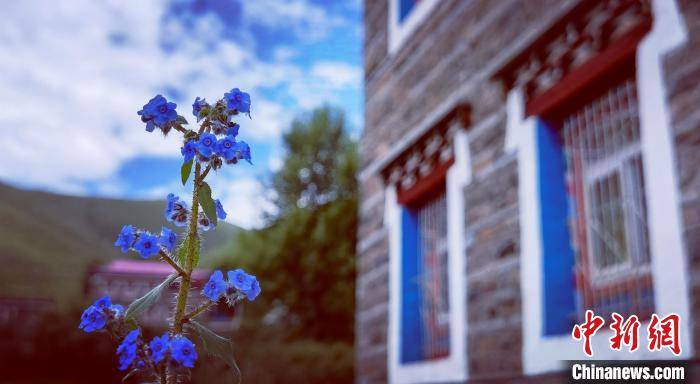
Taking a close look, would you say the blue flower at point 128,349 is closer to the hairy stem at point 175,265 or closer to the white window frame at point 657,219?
the hairy stem at point 175,265

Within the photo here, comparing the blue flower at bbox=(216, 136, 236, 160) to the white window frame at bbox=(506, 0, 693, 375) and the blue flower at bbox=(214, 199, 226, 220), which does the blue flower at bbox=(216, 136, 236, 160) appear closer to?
the blue flower at bbox=(214, 199, 226, 220)

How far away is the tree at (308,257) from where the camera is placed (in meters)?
23.3

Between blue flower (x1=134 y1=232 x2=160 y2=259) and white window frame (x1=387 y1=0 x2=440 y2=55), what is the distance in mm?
5187

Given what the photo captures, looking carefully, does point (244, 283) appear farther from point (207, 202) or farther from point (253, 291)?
point (207, 202)

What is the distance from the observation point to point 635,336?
136 inches

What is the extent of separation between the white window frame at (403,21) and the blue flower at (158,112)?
499 centimetres

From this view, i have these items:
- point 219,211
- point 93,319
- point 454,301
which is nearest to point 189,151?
point 219,211

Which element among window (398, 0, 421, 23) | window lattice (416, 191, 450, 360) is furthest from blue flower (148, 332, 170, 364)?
window (398, 0, 421, 23)

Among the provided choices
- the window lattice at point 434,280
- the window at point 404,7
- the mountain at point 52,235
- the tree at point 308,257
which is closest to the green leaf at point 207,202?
the window lattice at point 434,280

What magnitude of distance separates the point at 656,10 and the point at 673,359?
1889mm

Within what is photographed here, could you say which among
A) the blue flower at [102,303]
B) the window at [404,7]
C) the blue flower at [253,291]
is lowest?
the blue flower at [102,303]

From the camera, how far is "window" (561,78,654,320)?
4.03 m

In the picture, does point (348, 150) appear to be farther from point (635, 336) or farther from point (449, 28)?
point (635, 336)

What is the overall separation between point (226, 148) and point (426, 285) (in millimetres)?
4776
